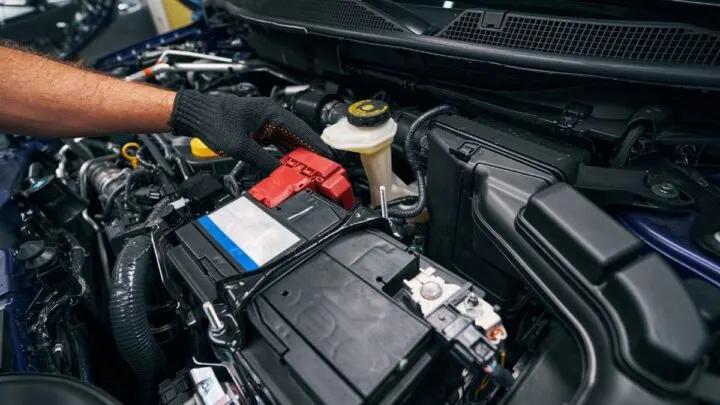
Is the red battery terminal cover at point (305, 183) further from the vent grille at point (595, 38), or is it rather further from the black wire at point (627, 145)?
the black wire at point (627, 145)

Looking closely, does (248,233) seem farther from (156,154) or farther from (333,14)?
(156,154)

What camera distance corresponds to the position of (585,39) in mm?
977

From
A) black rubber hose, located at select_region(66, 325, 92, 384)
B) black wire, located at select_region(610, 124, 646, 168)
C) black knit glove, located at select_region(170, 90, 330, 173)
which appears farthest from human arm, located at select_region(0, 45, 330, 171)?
black wire, located at select_region(610, 124, 646, 168)

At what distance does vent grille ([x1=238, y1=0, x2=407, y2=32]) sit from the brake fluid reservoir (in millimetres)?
266

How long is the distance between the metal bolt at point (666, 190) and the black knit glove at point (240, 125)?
91 centimetres

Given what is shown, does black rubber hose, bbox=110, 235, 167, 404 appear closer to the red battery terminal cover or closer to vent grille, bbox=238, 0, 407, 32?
the red battery terminal cover

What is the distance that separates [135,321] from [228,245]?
0.43m

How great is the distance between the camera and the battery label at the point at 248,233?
0.90 m

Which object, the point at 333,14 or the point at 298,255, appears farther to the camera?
the point at 333,14

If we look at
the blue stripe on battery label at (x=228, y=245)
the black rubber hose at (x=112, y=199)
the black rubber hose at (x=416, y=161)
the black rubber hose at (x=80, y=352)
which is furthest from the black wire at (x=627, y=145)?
the black rubber hose at (x=112, y=199)

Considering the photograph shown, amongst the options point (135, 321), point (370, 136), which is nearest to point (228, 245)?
point (135, 321)

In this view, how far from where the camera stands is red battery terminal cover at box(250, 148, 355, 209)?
1.07 m

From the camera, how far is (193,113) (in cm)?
144

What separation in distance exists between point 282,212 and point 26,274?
755 millimetres
